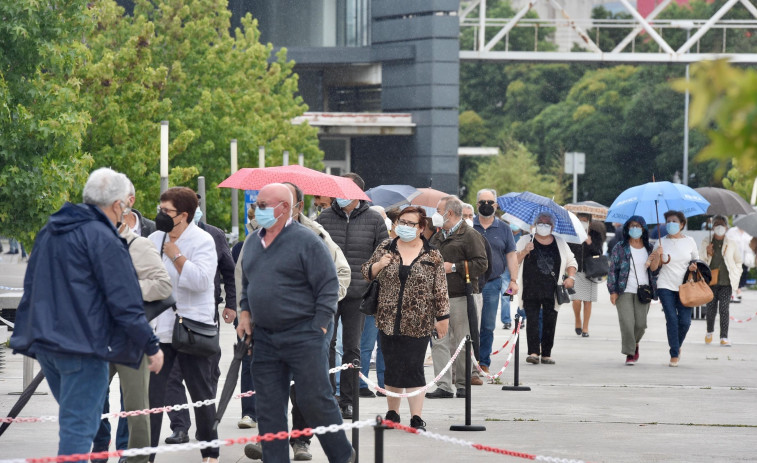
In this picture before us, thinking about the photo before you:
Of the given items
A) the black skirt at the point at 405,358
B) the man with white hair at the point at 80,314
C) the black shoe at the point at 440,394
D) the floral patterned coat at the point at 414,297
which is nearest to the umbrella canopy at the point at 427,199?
the black shoe at the point at 440,394

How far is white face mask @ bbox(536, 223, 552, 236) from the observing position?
47.7 ft

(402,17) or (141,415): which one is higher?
(402,17)

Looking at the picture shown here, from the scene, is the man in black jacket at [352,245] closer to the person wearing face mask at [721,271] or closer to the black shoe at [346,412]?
the black shoe at [346,412]

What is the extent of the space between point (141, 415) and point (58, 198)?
983 centimetres

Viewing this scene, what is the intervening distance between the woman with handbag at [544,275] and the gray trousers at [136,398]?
7.93m

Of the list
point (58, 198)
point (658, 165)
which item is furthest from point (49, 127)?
point (658, 165)

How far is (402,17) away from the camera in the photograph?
172 feet

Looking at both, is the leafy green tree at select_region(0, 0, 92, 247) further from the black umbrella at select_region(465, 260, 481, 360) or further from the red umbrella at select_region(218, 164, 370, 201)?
the black umbrella at select_region(465, 260, 481, 360)

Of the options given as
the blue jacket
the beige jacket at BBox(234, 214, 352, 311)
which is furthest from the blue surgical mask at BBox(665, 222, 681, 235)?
the blue jacket

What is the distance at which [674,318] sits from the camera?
15.1m

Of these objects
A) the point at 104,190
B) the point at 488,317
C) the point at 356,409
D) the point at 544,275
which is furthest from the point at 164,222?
the point at 544,275

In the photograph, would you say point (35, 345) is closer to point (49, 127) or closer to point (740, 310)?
point (49, 127)

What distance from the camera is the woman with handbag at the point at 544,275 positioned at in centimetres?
1450

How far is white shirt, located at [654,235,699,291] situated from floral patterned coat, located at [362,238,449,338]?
20.9 ft
